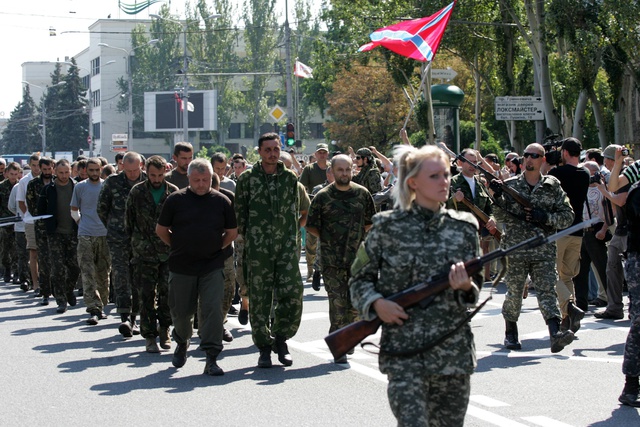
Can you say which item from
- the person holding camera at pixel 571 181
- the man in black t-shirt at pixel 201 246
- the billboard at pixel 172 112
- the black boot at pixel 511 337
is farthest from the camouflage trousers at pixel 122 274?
the billboard at pixel 172 112

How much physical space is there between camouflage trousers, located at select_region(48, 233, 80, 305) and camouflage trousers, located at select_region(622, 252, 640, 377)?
879 centimetres

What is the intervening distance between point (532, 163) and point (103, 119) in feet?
360

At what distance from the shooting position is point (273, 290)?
10.2 metres

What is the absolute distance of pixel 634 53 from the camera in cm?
2641

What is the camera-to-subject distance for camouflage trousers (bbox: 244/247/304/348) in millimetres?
9938

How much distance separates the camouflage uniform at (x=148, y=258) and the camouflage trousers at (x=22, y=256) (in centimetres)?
856

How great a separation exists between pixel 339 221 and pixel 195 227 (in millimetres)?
1568

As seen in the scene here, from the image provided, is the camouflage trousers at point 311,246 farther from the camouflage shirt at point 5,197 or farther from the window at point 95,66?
the window at point 95,66

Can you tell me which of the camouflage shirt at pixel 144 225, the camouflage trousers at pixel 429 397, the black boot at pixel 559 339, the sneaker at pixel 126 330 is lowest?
the sneaker at pixel 126 330

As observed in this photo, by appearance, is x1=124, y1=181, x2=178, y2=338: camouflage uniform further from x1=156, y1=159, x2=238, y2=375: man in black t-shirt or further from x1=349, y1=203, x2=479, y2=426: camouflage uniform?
x1=349, y1=203, x2=479, y2=426: camouflage uniform

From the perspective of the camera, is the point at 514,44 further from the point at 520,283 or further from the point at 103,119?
the point at 103,119

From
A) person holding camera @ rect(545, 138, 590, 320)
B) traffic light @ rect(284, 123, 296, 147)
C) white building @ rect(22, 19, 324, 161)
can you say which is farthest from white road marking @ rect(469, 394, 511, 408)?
white building @ rect(22, 19, 324, 161)

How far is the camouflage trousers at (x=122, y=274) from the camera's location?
490 inches

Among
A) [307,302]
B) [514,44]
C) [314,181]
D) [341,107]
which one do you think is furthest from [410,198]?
[341,107]
